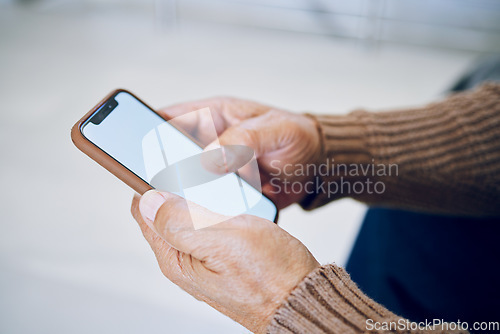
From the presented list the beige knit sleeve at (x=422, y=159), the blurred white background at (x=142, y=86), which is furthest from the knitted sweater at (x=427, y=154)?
the blurred white background at (x=142, y=86)

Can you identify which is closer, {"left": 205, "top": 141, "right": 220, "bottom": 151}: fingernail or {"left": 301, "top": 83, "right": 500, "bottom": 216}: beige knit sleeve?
{"left": 205, "top": 141, "right": 220, "bottom": 151}: fingernail

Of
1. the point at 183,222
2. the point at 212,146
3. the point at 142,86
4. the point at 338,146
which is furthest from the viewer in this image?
the point at 142,86

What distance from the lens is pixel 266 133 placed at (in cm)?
46

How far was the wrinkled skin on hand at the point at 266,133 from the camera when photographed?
0.44 metres

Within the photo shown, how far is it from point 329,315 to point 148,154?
0.61 feet

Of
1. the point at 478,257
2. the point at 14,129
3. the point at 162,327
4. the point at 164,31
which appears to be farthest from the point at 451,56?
the point at 162,327

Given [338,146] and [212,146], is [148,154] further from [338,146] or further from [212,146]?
[338,146]

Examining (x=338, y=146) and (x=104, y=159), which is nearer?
(x=104, y=159)

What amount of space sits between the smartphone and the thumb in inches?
0.8

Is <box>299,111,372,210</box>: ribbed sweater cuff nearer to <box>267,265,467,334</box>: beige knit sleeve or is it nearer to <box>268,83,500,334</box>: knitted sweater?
<box>268,83,500,334</box>: knitted sweater

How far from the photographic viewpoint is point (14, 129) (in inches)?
37.8

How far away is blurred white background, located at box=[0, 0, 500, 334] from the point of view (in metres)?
0.52

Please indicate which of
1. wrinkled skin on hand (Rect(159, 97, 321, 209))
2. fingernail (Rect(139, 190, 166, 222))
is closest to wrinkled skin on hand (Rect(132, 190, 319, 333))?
fingernail (Rect(139, 190, 166, 222))

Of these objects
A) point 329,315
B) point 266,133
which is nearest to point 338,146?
point 266,133
